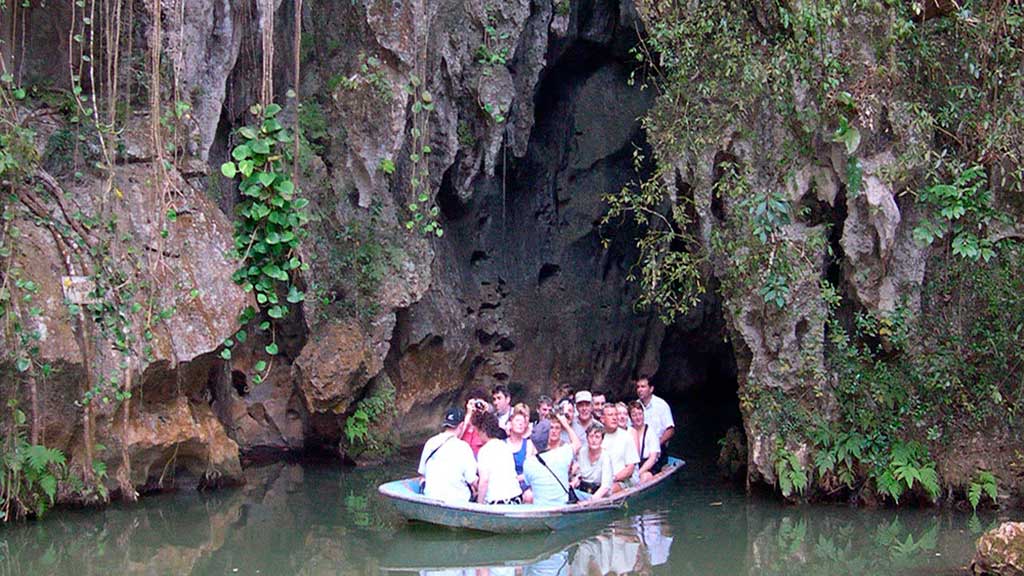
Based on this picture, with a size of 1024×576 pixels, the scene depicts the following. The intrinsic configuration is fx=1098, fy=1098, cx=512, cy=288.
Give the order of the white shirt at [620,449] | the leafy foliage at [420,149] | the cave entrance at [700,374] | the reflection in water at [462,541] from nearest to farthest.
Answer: the reflection in water at [462,541] < the white shirt at [620,449] < the leafy foliage at [420,149] < the cave entrance at [700,374]

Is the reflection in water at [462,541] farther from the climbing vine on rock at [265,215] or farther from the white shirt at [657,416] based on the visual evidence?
the climbing vine on rock at [265,215]

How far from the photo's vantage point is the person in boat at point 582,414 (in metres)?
11.5

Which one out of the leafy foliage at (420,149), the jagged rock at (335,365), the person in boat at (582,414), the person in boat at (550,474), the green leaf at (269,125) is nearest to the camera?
the green leaf at (269,125)

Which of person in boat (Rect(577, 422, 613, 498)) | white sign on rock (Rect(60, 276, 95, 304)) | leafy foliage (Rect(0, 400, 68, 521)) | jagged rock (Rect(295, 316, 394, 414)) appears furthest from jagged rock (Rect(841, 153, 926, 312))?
leafy foliage (Rect(0, 400, 68, 521))

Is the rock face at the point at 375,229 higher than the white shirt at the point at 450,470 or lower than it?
higher

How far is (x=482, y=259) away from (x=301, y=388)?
14.6 ft

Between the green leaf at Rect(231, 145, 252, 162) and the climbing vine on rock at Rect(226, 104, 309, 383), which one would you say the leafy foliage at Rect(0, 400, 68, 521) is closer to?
the climbing vine on rock at Rect(226, 104, 309, 383)

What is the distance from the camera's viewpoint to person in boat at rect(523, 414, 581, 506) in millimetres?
10078

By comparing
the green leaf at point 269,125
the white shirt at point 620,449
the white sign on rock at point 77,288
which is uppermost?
the green leaf at point 269,125

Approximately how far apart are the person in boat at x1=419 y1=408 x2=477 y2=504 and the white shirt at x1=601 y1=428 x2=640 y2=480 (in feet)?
6.51

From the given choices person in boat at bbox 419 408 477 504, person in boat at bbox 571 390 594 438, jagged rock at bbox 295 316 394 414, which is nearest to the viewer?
person in boat at bbox 419 408 477 504

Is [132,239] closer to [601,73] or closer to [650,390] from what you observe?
[650,390]

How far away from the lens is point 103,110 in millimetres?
11656

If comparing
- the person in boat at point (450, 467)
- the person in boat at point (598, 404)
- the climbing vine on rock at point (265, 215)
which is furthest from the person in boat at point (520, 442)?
the climbing vine on rock at point (265, 215)
